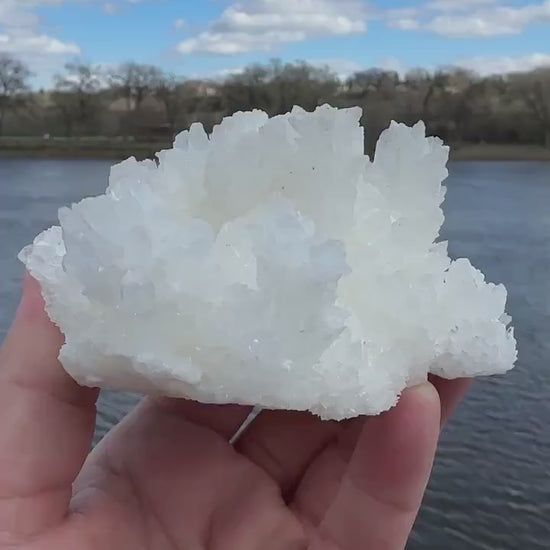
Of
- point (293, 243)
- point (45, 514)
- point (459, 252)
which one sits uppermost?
point (293, 243)

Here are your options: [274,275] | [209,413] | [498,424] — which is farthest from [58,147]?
[274,275]

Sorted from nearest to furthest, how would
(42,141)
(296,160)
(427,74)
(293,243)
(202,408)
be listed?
(293,243)
(296,160)
(202,408)
(427,74)
(42,141)

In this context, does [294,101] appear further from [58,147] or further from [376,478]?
[376,478]

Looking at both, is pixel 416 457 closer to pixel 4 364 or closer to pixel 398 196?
pixel 398 196

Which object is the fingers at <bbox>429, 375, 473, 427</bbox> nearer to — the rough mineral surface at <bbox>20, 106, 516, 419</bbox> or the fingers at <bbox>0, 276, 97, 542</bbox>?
the rough mineral surface at <bbox>20, 106, 516, 419</bbox>

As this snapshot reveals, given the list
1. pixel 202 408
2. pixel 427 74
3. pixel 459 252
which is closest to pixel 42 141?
pixel 427 74
